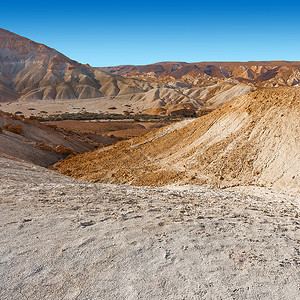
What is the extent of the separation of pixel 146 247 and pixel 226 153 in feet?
22.2

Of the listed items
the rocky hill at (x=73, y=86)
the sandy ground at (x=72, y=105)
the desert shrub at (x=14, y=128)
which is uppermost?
the rocky hill at (x=73, y=86)

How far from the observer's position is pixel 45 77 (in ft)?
282

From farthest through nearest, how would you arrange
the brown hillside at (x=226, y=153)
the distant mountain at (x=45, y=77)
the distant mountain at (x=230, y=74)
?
the distant mountain at (x=230, y=74)
the distant mountain at (x=45, y=77)
the brown hillside at (x=226, y=153)

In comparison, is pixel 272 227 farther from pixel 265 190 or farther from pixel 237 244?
pixel 265 190

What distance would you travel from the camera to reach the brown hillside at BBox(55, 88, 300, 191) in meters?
8.88

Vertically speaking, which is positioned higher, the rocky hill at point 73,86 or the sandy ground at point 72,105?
the rocky hill at point 73,86

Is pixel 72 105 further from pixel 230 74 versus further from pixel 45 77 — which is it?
pixel 230 74

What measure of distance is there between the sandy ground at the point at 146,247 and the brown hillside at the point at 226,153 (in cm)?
201

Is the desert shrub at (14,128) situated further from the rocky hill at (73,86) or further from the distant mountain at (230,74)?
the distant mountain at (230,74)

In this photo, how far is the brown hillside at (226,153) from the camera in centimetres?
888

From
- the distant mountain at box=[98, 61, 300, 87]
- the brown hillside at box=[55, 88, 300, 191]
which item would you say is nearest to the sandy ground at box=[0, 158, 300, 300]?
the brown hillside at box=[55, 88, 300, 191]

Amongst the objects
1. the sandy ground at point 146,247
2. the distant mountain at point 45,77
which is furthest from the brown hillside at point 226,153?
the distant mountain at point 45,77

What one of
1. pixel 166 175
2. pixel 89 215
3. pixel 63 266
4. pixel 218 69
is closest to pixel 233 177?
pixel 166 175

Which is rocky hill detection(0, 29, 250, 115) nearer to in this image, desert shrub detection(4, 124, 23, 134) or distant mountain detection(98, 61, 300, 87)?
distant mountain detection(98, 61, 300, 87)
